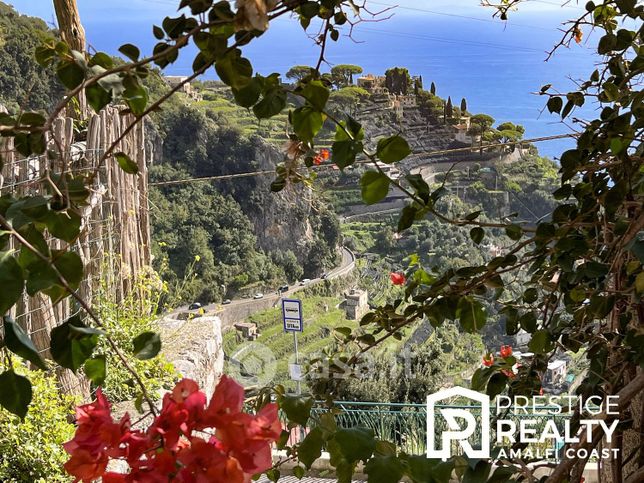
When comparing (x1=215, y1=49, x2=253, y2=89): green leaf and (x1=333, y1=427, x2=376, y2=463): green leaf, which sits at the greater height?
(x1=215, y1=49, x2=253, y2=89): green leaf

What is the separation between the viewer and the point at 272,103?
17.0 inches

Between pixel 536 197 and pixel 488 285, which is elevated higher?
pixel 536 197

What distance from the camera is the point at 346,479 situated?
1.51 feet

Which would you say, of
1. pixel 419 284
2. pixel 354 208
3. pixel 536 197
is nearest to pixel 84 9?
pixel 354 208

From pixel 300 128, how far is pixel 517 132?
4.57 m

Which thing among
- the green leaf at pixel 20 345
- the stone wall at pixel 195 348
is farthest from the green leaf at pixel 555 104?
the stone wall at pixel 195 348

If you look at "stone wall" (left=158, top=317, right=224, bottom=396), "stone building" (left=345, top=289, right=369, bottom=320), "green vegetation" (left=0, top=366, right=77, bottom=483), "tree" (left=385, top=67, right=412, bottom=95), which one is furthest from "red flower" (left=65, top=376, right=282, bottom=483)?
"stone building" (left=345, top=289, right=369, bottom=320)

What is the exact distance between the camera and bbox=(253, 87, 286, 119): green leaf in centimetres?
43

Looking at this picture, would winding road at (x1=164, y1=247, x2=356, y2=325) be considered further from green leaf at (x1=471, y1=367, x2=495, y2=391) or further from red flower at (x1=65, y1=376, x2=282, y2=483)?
red flower at (x1=65, y1=376, x2=282, y2=483)

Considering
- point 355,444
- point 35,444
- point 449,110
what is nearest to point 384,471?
point 355,444

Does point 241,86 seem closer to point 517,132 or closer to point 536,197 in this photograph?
point 517,132

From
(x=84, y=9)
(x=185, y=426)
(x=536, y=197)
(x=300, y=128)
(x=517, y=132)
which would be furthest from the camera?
(x=84, y=9)

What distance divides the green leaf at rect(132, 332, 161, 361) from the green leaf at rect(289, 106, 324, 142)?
0.15m

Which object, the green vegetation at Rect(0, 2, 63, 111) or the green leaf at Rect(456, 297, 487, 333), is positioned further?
the green vegetation at Rect(0, 2, 63, 111)
